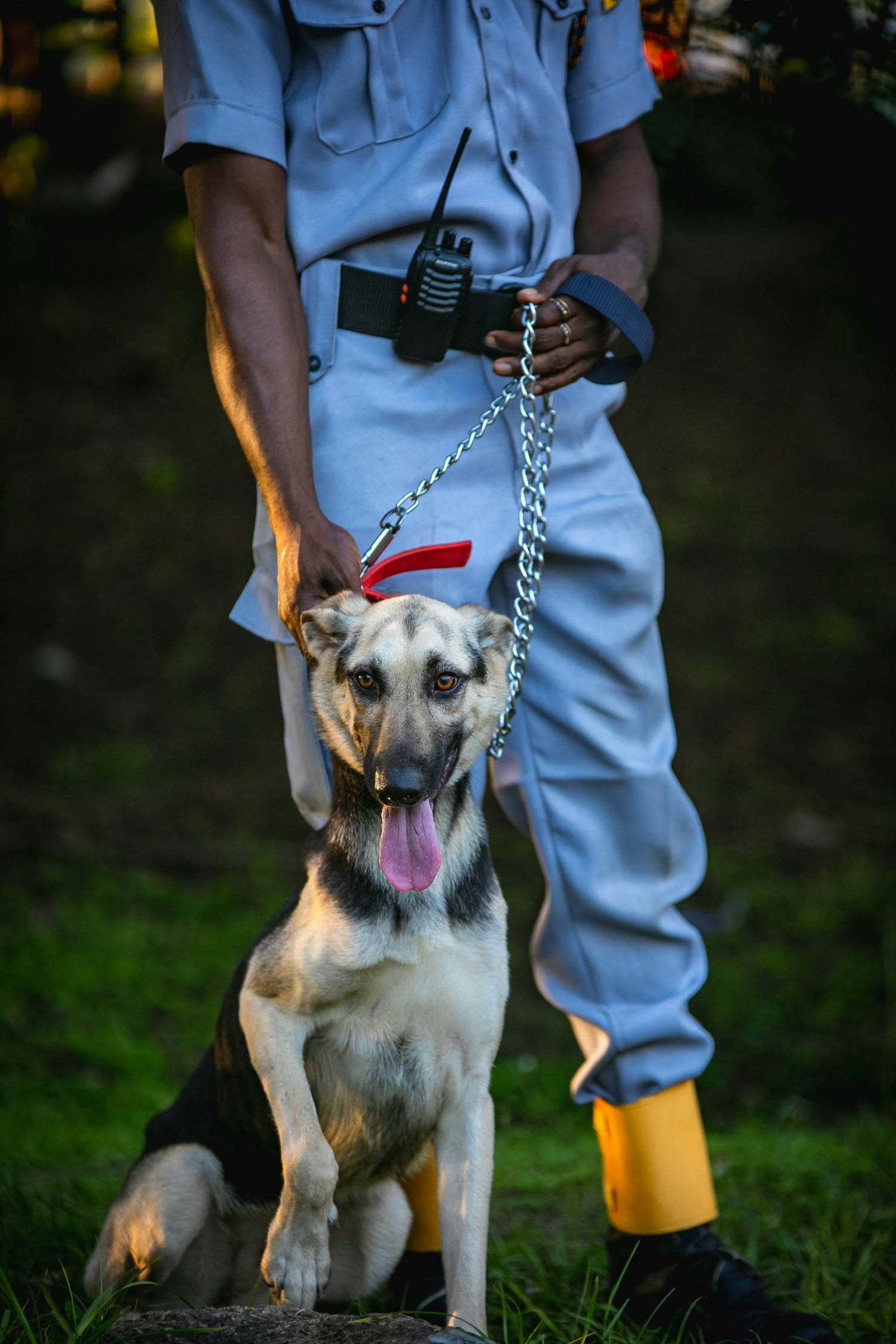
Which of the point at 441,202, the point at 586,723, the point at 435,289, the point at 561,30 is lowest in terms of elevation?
the point at 586,723

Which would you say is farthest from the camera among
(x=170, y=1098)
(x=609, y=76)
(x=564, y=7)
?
(x=170, y=1098)

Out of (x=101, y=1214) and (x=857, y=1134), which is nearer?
(x=101, y=1214)

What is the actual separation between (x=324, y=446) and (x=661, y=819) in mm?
1055

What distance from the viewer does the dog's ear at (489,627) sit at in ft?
7.34

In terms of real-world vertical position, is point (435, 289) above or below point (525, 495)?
above

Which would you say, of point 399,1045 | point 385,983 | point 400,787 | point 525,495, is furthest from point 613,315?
point 399,1045

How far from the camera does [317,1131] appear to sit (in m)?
2.06

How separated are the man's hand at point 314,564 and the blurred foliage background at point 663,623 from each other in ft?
2.13

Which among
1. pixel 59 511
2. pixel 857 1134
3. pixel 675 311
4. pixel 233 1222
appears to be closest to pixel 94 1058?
pixel 233 1222

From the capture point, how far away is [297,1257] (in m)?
2.03

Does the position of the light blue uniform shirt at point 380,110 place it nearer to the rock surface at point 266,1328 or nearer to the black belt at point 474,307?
the black belt at point 474,307

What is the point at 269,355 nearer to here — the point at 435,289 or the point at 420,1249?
the point at 435,289

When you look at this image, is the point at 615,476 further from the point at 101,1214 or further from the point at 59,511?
the point at 59,511

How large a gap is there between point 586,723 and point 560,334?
0.78 m
